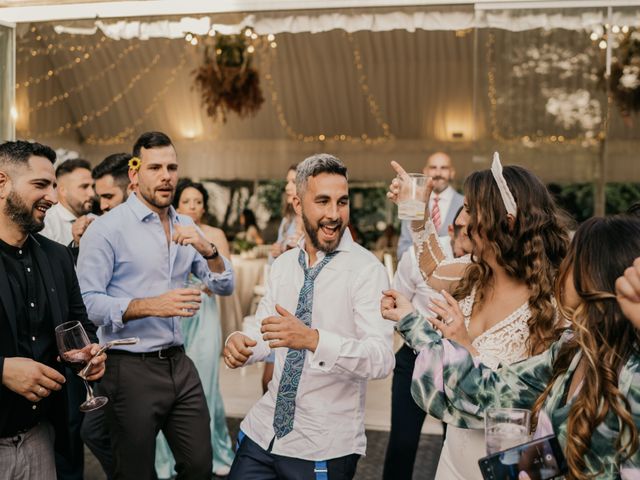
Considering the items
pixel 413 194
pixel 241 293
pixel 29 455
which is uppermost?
pixel 413 194

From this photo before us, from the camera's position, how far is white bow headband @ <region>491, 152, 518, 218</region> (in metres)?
2.61

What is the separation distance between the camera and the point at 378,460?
5.27m

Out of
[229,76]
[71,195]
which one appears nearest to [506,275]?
[71,195]

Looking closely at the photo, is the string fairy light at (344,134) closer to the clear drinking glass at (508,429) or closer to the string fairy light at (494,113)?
the string fairy light at (494,113)

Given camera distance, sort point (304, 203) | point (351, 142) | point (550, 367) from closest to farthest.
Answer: point (550, 367) < point (304, 203) < point (351, 142)

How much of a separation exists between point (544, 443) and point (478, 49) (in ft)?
19.7

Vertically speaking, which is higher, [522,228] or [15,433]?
[522,228]

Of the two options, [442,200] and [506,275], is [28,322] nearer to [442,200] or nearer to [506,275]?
[506,275]

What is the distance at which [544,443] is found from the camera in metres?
1.81

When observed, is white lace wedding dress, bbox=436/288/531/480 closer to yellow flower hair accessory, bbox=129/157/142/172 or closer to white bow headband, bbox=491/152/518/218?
white bow headband, bbox=491/152/518/218

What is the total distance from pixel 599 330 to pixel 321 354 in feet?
3.37

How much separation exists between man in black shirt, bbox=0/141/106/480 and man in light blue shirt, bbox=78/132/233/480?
542 mm

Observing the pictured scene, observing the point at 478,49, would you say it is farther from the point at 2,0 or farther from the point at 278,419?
the point at 278,419

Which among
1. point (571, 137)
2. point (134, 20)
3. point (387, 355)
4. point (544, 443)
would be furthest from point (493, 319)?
point (571, 137)
